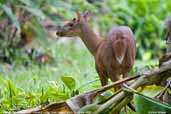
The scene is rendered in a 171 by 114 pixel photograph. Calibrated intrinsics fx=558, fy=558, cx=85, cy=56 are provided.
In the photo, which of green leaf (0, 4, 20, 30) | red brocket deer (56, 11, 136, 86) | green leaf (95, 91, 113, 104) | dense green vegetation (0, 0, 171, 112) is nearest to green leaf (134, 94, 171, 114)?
green leaf (95, 91, 113, 104)

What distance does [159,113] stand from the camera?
8.42 feet

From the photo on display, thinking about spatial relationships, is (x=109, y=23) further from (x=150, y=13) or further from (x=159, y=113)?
(x=159, y=113)

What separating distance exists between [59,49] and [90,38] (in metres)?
4.22

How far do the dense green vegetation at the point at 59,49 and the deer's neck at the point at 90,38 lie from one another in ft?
0.75

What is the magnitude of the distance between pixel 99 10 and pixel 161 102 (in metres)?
8.20

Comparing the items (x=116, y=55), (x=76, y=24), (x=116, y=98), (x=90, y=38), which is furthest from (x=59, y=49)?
(x=116, y=98)

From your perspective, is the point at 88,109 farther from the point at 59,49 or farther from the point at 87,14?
the point at 59,49

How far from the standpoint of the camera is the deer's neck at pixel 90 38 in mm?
4430

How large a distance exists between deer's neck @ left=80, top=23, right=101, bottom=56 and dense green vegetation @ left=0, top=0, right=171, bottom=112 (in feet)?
0.75

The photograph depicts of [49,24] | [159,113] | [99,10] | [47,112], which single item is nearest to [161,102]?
[159,113]

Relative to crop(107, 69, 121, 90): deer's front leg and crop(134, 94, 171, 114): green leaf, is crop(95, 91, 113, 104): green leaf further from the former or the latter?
crop(107, 69, 121, 90): deer's front leg

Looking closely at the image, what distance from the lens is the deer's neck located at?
174 inches

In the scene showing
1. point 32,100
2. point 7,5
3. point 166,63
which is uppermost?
point 7,5

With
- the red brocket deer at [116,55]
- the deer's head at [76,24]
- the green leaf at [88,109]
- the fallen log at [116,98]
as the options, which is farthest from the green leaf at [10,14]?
the green leaf at [88,109]
